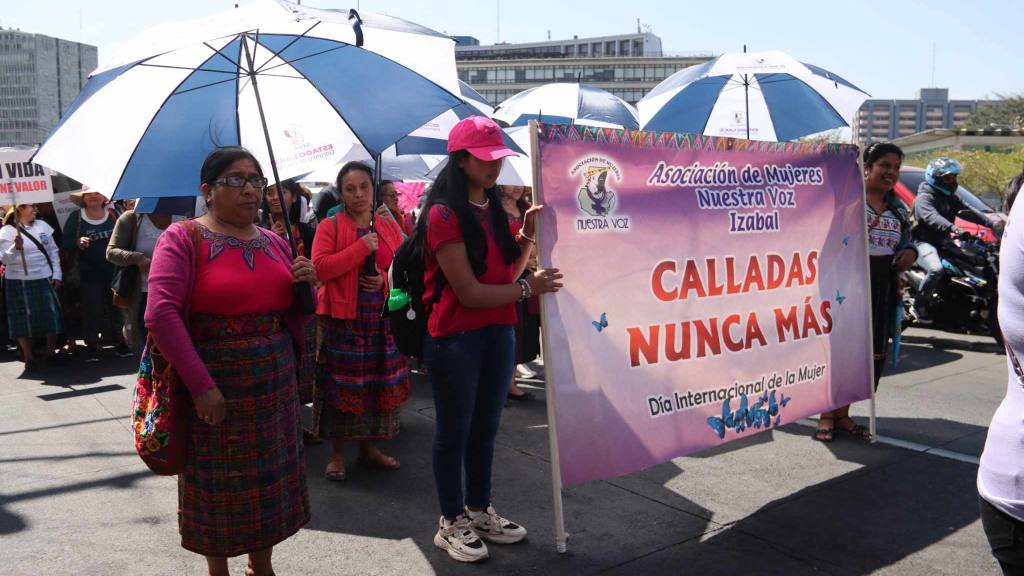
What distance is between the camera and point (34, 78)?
101m

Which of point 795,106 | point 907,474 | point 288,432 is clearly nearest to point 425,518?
point 288,432

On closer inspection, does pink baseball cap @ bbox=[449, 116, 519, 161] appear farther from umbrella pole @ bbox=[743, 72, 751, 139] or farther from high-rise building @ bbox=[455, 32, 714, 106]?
high-rise building @ bbox=[455, 32, 714, 106]

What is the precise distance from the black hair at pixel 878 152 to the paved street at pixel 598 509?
1.88 metres

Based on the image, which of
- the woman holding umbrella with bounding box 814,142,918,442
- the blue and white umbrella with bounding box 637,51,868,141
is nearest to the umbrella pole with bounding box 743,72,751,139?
the blue and white umbrella with bounding box 637,51,868,141

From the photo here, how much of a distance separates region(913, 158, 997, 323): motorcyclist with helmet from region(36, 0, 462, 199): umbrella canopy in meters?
7.04

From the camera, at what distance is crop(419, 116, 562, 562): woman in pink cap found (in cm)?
357

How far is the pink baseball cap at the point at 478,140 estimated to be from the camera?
3557mm

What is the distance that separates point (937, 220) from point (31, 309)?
32.0ft

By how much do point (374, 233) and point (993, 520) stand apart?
3302mm

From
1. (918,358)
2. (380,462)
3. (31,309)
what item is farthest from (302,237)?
(918,358)

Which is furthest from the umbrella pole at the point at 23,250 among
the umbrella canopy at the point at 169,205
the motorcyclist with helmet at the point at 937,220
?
the motorcyclist with helmet at the point at 937,220

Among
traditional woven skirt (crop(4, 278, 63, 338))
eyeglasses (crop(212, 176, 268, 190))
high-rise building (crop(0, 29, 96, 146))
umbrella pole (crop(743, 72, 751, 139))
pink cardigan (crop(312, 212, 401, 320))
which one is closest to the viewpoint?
eyeglasses (crop(212, 176, 268, 190))

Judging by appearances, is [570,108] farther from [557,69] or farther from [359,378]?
[557,69]

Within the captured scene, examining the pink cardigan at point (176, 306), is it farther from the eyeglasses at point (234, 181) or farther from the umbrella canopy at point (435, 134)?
the umbrella canopy at point (435, 134)
